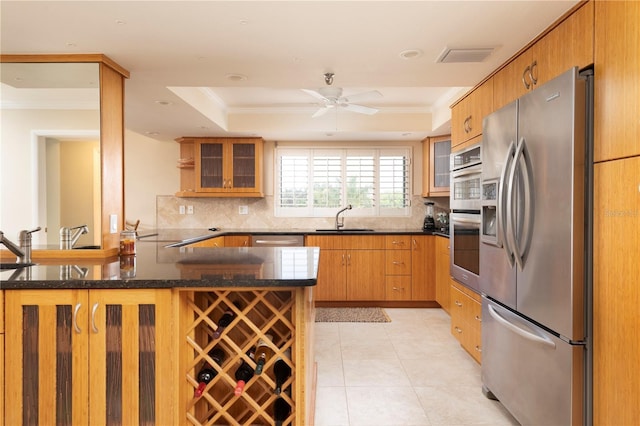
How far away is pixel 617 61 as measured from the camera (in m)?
1.42

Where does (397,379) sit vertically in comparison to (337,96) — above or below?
below

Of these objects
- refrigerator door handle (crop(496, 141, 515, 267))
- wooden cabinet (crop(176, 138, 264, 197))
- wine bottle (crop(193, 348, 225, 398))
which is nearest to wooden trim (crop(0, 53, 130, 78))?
wine bottle (crop(193, 348, 225, 398))

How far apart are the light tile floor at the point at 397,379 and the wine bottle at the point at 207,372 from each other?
2.64 feet

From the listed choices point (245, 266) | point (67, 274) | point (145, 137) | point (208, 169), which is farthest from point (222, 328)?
point (145, 137)

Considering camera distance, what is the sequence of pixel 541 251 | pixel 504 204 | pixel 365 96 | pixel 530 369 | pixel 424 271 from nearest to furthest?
1. pixel 541 251
2. pixel 530 369
3. pixel 504 204
4. pixel 365 96
5. pixel 424 271

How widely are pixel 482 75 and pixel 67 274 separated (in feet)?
9.04

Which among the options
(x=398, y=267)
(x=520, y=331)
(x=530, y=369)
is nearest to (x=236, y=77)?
(x=520, y=331)

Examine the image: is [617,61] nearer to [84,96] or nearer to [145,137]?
[84,96]

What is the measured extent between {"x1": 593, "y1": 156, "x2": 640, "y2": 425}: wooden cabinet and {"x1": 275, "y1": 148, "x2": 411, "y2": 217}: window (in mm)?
3523

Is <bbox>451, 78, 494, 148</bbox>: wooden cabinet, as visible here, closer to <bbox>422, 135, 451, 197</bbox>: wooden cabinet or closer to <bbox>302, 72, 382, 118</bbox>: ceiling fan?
<bbox>302, 72, 382, 118</bbox>: ceiling fan

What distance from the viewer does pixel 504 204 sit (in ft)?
6.60

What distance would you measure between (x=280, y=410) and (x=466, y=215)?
1879 millimetres

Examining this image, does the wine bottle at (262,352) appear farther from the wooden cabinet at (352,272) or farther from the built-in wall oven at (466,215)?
the wooden cabinet at (352,272)

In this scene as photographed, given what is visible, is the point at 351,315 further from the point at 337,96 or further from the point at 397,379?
the point at 337,96
